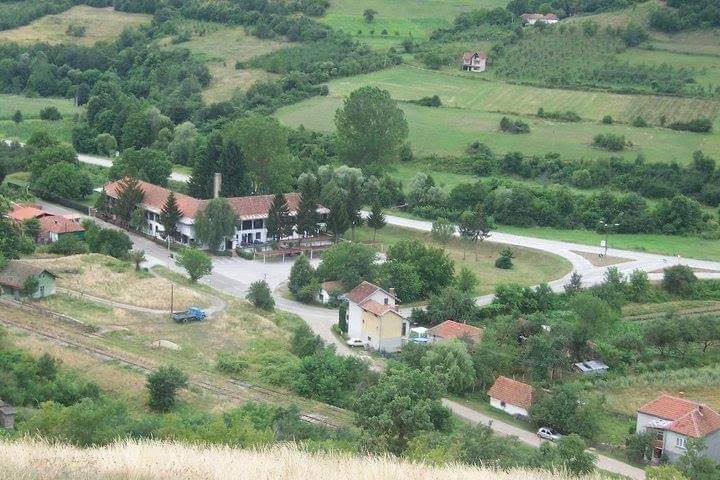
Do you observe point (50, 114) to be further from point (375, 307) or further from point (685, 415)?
point (685, 415)

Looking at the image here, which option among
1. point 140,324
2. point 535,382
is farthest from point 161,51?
point 535,382

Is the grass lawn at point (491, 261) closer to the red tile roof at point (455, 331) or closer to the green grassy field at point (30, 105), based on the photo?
the red tile roof at point (455, 331)

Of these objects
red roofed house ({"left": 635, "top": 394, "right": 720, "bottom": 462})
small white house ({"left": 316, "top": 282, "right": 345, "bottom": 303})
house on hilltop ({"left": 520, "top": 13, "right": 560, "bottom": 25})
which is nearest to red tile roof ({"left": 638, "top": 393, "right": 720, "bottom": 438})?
red roofed house ({"left": 635, "top": 394, "right": 720, "bottom": 462})

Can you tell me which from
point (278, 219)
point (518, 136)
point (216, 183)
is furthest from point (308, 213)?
point (518, 136)

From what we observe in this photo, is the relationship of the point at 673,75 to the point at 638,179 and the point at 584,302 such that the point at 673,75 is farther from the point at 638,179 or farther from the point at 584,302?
the point at 584,302

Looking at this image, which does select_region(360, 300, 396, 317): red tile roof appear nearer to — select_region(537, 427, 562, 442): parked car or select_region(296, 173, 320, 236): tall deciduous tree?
select_region(537, 427, 562, 442): parked car
